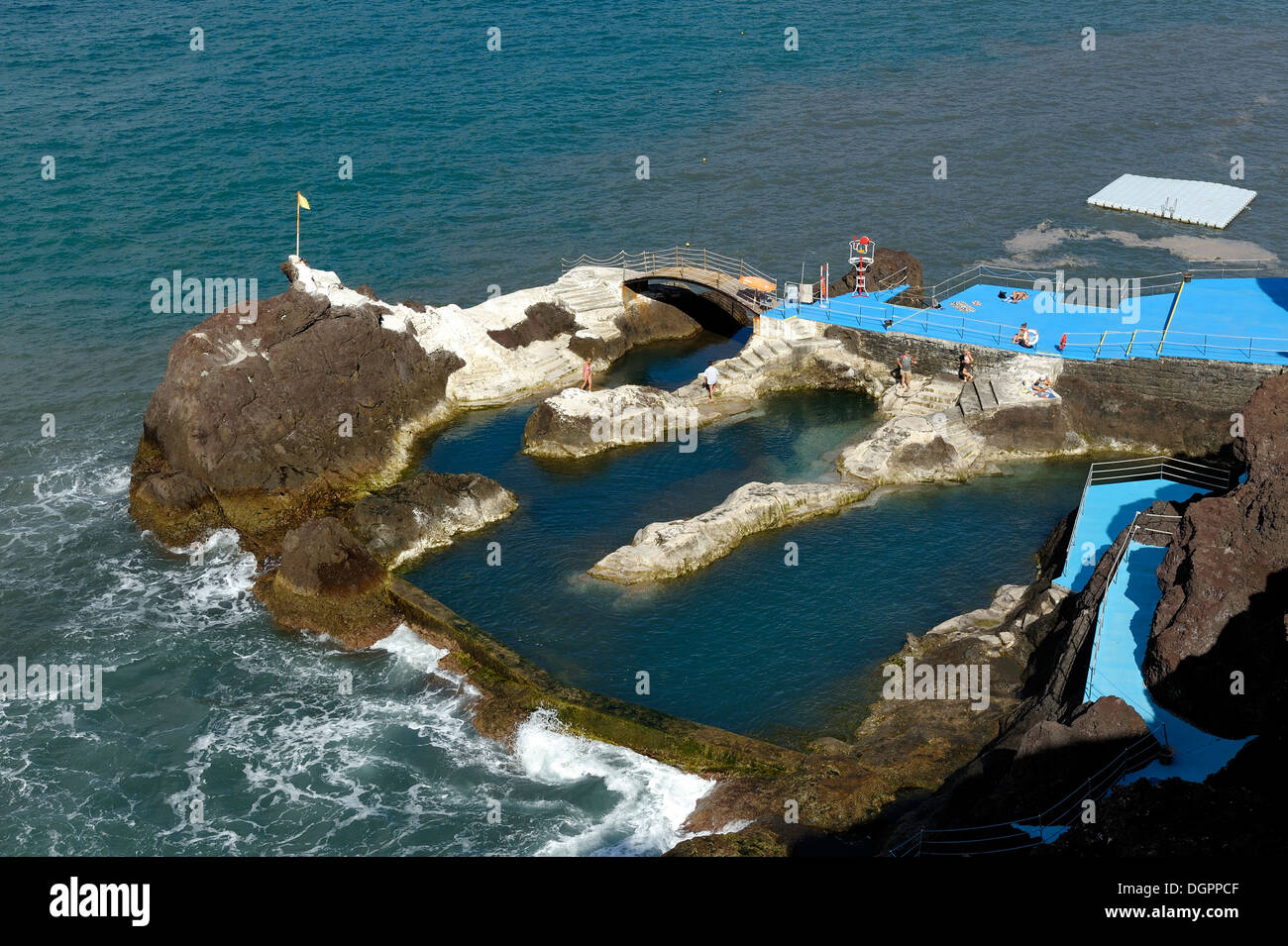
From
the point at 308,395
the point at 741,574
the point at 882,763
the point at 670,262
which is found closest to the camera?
the point at 882,763

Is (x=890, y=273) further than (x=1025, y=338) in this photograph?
Yes

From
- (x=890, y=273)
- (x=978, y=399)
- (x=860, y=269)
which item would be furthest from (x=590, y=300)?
(x=978, y=399)

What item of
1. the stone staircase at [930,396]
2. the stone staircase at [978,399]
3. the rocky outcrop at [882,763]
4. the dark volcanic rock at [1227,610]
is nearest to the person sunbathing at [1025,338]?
the stone staircase at [978,399]

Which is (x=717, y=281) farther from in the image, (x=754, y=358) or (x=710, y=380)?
(x=710, y=380)

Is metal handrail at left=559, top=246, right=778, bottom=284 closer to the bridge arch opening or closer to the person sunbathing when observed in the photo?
the bridge arch opening

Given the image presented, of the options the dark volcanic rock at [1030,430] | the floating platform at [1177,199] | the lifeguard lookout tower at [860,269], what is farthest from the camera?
the floating platform at [1177,199]

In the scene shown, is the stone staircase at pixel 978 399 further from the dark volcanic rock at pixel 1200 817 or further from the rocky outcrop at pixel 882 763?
the dark volcanic rock at pixel 1200 817
